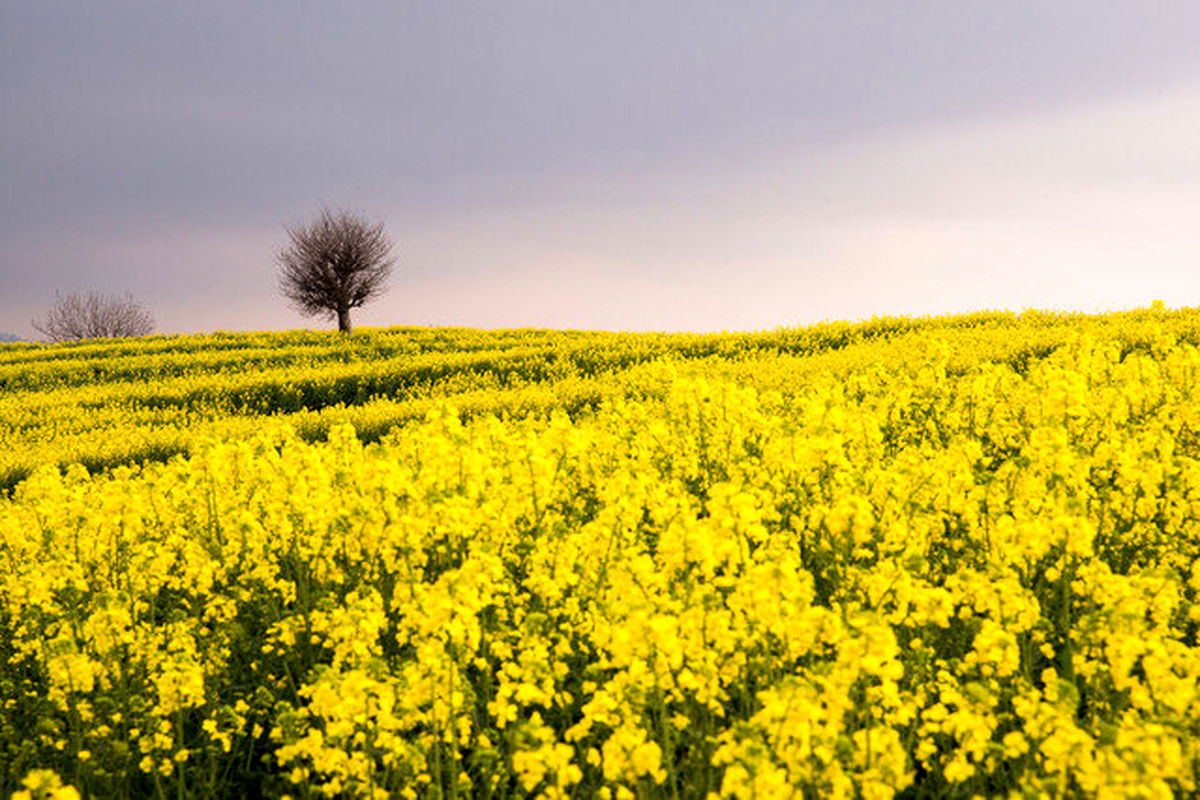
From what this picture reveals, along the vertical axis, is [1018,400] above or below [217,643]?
above

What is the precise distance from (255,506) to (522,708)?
3.18 metres

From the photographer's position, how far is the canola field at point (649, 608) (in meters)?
3.34

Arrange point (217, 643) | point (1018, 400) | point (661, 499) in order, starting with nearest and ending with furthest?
point (217, 643) < point (661, 499) < point (1018, 400)

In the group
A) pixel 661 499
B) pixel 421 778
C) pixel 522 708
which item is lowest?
pixel 522 708

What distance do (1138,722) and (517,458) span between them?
4.31 m

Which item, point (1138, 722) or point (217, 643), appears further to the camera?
point (217, 643)

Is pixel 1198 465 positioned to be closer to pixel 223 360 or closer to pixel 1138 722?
pixel 1138 722

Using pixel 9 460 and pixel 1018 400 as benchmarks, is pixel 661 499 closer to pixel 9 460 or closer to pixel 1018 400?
pixel 1018 400

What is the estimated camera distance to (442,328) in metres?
36.3

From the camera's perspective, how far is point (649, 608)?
3463 mm

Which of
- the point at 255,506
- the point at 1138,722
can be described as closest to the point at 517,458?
the point at 255,506

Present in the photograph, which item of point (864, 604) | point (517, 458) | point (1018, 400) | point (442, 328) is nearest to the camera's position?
point (864, 604)

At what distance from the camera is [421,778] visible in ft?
11.3

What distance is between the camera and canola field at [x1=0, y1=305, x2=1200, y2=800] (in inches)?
131
